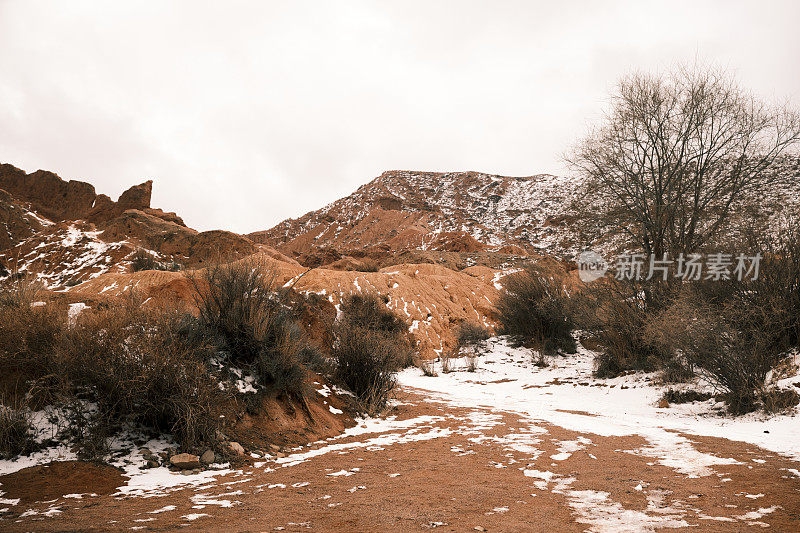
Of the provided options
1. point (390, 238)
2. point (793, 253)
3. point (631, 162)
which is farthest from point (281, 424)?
point (390, 238)

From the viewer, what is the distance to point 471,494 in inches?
129

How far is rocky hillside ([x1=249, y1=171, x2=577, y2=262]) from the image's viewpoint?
57.2 meters

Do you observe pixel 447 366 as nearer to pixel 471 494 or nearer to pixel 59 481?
pixel 471 494

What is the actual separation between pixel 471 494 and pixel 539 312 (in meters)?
13.3

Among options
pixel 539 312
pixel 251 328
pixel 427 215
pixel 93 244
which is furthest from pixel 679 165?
pixel 427 215

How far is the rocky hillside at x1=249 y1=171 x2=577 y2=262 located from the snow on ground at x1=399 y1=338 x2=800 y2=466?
37617 mm

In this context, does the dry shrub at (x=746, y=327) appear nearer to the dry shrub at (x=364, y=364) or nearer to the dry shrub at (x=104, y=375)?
the dry shrub at (x=364, y=364)

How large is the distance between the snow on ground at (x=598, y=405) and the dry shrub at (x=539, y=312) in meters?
0.70

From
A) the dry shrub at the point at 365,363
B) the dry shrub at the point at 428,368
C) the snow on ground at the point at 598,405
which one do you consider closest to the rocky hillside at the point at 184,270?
the dry shrub at the point at 428,368

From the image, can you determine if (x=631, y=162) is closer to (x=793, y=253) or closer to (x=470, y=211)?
(x=793, y=253)

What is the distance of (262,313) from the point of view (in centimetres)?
599

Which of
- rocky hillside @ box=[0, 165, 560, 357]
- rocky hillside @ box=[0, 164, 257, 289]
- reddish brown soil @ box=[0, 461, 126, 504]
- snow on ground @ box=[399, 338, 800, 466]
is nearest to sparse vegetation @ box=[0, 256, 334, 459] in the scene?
reddish brown soil @ box=[0, 461, 126, 504]

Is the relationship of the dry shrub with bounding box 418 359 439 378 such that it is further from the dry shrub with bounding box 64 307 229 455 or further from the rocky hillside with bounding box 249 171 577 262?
the rocky hillside with bounding box 249 171 577 262

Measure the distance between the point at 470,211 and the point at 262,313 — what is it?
2511 inches
